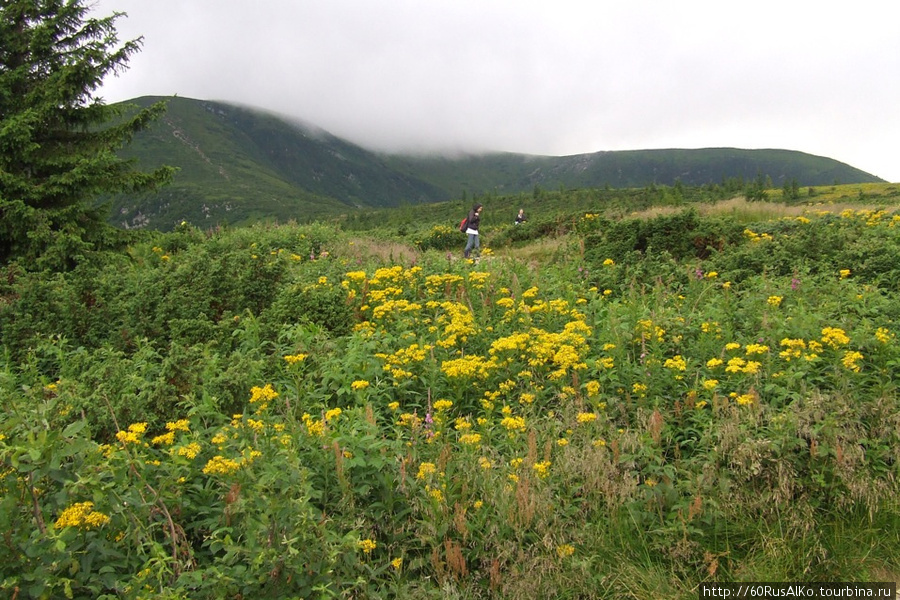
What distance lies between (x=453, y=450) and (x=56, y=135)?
12397 mm

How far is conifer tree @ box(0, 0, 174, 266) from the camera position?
1039 centimetres

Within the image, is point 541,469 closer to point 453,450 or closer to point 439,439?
point 453,450

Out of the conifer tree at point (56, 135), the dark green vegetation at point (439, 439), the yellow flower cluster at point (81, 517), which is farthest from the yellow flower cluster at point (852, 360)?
the conifer tree at point (56, 135)

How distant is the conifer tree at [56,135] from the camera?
34.1 ft

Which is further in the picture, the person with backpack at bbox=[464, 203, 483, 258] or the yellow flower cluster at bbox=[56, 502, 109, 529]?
the person with backpack at bbox=[464, 203, 483, 258]

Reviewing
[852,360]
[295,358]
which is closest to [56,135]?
[295,358]

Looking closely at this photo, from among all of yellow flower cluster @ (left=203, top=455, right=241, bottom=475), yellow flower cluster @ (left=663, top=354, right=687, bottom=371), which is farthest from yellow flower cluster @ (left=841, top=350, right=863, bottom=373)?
yellow flower cluster @ (left=203, top=455, right=241, bottom=475)

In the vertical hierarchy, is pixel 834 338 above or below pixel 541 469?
above

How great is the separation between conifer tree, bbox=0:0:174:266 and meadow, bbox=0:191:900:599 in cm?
510

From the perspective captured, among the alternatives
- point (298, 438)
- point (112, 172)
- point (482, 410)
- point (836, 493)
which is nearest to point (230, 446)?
point (298, 438)

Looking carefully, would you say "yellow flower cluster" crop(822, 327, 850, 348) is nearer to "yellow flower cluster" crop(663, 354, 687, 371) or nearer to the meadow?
the meadow

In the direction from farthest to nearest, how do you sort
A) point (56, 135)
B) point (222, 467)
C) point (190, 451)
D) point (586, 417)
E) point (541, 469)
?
point (56, 135) < point (586, 417) < point (541, 469) < point (190, 451) < point (222, 467)

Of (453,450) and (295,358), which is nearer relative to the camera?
(453,450)

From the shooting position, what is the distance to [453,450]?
3787 mm
